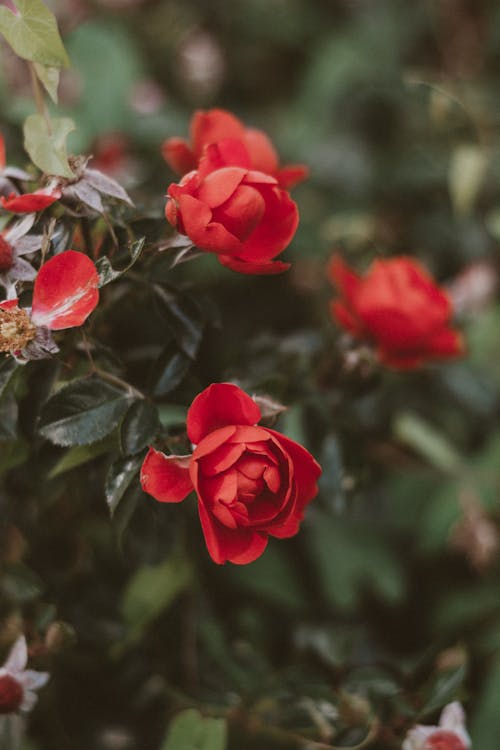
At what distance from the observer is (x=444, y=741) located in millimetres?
561

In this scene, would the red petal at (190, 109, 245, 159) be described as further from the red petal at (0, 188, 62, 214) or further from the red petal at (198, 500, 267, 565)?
the red petal at (198, 500, 267, 565)

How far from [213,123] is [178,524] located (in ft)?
1.23

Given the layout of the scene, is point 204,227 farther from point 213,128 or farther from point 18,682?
point 18,682

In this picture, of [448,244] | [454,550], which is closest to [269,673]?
[454,550]

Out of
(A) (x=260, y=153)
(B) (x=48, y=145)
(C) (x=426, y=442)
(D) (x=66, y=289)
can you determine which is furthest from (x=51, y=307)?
(C) (x=426, y=442)

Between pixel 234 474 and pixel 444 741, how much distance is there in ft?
0.92

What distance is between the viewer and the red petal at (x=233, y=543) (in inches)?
18.4

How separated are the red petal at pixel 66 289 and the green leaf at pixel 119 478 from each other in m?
0.10

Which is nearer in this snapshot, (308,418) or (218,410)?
(218,410)

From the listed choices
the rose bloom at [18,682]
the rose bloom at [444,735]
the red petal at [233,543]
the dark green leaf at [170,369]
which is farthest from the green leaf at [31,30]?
the rose bloom at [444,735]

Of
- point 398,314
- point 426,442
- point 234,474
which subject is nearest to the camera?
point 234,474

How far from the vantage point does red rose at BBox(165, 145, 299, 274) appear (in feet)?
1.61

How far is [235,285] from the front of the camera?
1156 millimetres

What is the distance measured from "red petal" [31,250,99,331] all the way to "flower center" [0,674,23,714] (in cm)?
28
